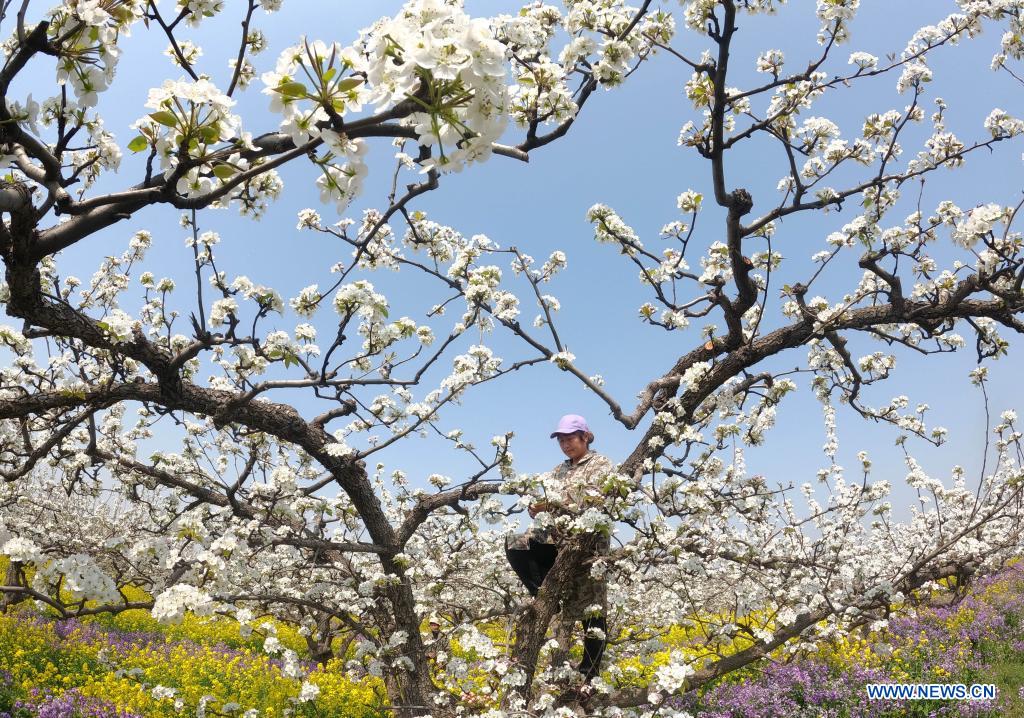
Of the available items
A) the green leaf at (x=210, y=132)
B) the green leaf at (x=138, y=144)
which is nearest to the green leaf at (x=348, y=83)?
the green leaf at (x=210, y=132)

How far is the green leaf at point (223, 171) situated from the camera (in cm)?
198

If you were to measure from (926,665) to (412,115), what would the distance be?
11031 millimetres

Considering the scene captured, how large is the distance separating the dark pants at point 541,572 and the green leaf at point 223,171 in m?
4.19

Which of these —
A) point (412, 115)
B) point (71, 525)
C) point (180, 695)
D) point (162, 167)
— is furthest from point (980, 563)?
point (71, 525)

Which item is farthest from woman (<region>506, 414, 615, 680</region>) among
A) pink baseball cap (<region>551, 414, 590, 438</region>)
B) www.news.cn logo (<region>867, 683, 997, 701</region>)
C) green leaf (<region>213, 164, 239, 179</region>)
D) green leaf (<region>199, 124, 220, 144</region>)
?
www.news.cn logo (<region>867, 683, 997, 701</region>)

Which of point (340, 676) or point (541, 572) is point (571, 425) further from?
point (340, 676)

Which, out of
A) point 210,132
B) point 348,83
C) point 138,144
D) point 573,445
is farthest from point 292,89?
point 573,445

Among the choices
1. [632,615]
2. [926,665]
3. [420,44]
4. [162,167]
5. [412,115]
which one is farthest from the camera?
[926,665]

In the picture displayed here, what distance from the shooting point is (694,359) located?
20.4ft

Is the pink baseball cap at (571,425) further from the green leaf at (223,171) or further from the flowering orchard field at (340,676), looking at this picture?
the green leaf at (223,171)

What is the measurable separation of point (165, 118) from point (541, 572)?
4.77 metres

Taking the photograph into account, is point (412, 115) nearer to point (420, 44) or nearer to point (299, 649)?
point (420, 44)

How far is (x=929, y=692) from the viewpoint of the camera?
7750mm

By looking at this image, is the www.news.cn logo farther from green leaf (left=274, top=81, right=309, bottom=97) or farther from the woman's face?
green leaf (left=274, top=81, right=309, bottom=97)
